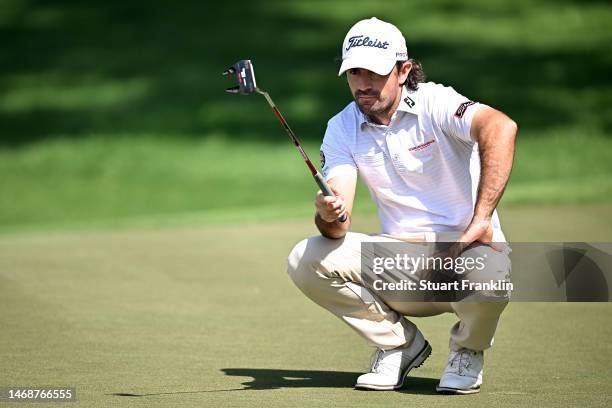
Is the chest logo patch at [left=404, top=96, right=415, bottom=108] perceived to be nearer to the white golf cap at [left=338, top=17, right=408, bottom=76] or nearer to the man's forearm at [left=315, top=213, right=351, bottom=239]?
the white golf cap at [left=338, top=17, right=408, bottom=76]

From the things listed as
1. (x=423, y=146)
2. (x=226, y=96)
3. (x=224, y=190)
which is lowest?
(x=423, y=146)

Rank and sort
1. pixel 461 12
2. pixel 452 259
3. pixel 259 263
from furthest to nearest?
pixel 461 12 < pixel 259 263 < pixel 452 259

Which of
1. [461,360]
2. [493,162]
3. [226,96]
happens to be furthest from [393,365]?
[226,96]

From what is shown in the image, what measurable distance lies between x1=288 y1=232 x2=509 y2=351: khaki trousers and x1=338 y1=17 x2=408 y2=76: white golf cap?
0.67m

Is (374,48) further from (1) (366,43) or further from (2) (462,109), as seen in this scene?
(2) (462,109)

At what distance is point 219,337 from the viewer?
5.77 meters

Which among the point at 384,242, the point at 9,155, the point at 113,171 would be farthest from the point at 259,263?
the point at 9,155

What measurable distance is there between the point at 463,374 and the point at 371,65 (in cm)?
122

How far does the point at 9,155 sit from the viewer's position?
591 inches

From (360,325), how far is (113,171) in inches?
387

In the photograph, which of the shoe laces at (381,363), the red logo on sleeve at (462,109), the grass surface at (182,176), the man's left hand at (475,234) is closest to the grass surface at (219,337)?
the shoe laces at (381,363)

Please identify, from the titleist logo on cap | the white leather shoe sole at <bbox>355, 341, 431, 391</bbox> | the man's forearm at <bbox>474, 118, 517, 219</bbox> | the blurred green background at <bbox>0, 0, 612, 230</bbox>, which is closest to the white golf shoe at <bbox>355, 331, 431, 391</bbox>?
the white leather shoe sole at <bbox>355, 341, 431, 391</bbox>

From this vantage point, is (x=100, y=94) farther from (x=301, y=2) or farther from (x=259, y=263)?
(x=259, y=263)

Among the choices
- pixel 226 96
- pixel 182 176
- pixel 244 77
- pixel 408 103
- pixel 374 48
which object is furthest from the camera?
pixel 226 96
